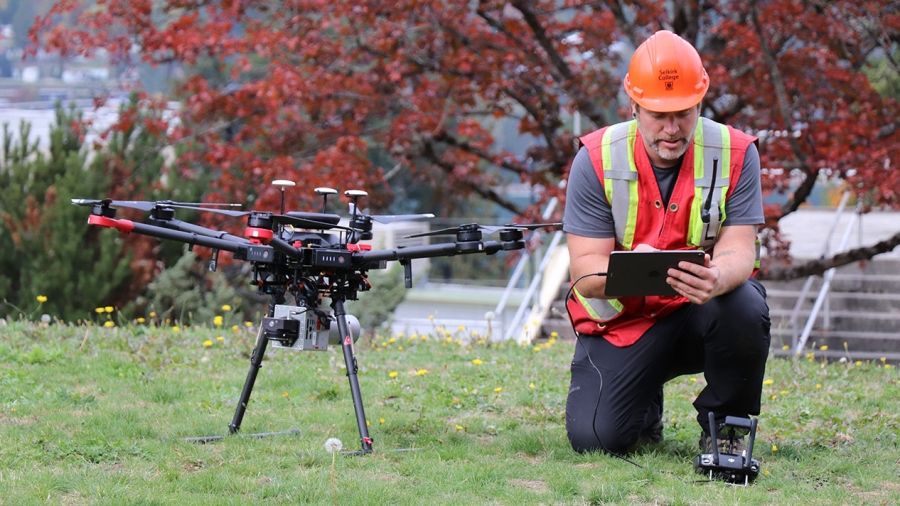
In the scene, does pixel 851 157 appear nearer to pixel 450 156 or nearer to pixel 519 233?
pixel 450 156

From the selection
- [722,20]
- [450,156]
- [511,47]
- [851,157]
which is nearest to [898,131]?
[851,157]

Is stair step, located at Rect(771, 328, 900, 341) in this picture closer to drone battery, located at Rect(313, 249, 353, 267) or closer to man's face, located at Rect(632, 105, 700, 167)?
man's face, located at Rect(632, 105, 700, 167)

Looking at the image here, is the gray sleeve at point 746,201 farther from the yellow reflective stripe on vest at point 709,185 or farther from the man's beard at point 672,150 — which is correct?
the man's beard at point 672,150

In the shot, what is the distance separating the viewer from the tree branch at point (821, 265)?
1124 cm

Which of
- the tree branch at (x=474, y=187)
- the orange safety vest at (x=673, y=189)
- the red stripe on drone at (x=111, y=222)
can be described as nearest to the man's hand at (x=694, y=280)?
the orange safety vest at (x=673, y=189)

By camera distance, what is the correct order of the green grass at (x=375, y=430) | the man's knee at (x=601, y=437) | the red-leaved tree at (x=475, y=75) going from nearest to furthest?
the green grass at (x=375, y=430) < the man's knee at (x=601, y=437) < the red-leaved tree at (x=475, y=75)

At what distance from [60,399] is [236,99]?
5.90m

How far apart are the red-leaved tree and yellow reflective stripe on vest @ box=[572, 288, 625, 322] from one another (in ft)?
17.4

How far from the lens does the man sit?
4.93 meters

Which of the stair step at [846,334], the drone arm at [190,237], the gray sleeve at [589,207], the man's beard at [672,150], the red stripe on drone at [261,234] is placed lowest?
the stair step at [846,334]

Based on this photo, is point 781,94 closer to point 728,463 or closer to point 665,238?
point 665,238

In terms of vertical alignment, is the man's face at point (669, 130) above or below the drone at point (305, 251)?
above

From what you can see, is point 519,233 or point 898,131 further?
point 898,131

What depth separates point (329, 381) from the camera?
6.90 metres
